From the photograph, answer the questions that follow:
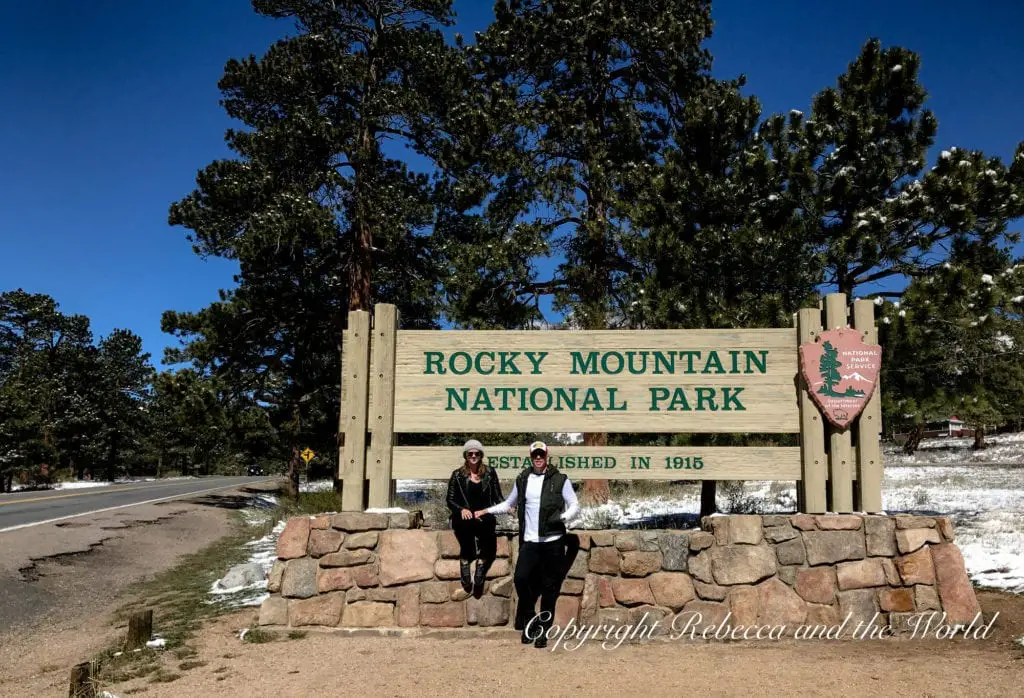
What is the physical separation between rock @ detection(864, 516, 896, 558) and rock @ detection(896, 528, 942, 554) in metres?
0.05

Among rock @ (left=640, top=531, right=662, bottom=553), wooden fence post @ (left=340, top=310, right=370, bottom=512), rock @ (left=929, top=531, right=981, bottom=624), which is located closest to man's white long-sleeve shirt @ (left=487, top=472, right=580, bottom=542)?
rock @ (left=640, top=531, right=662, bottom=553)

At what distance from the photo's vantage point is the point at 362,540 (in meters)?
6.21

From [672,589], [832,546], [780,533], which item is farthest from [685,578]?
[832,546]

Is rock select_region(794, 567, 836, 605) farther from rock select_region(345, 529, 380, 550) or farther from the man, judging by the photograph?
rock select_region(345, 529, 380, 550)

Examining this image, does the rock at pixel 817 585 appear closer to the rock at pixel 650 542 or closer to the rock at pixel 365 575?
the rock at pixel 650 542

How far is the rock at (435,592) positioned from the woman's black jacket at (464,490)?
680mm

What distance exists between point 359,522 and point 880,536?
4.59m

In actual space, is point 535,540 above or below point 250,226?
below

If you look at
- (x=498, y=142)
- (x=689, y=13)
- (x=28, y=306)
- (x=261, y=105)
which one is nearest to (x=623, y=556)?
(x=498, y=142)

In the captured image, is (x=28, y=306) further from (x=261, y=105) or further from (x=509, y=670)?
(x=509, y=670)

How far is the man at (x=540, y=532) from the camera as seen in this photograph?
219 inches

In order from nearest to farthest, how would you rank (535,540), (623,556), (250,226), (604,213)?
(535,540), (623,556), (604,213), (250,226)

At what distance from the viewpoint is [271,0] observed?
1628cm

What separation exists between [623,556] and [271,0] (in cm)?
1579
